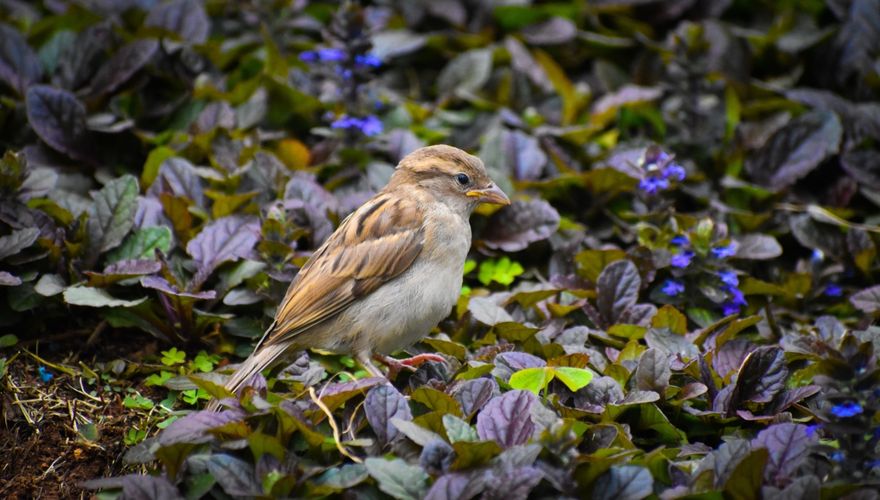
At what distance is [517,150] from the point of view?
6.14 meters

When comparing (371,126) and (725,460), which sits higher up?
(371,126)

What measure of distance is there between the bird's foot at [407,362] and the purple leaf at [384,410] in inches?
22.4

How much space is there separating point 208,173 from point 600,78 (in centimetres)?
313

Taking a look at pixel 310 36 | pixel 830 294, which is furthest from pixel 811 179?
pixel 310 36

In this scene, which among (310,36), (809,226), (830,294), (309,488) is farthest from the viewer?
(310,36)

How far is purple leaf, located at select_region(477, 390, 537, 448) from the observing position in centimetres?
362

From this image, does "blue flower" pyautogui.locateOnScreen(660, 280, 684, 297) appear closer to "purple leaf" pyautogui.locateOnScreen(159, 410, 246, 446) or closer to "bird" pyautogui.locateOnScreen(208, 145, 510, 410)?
"bird" pyautogui.locateOnScreen(208, 145, 510, 410)

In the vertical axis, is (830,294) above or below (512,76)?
below

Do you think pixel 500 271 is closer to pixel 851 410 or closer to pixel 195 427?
pixel 195 427

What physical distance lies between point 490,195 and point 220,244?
140 cm

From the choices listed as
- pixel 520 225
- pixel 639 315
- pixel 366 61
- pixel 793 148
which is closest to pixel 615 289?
pixel 639 315

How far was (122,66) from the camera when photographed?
5.98 m

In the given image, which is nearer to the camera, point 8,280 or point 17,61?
point 8,280

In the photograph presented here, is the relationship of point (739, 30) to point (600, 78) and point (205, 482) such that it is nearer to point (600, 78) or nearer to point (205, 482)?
point (600, 78)
